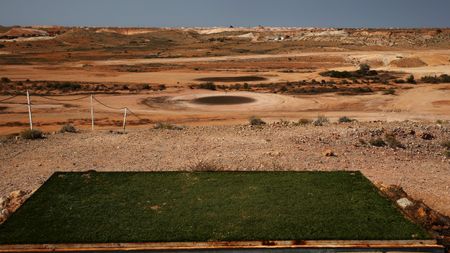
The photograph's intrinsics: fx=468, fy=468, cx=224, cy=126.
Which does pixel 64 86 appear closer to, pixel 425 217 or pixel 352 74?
pixel 352 74

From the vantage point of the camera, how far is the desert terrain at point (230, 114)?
535 inches

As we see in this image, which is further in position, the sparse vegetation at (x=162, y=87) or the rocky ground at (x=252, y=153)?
the sparse vegetation at (x=162, y=87)

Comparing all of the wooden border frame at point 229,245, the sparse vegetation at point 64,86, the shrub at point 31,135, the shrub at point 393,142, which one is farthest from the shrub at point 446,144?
the sparse vegetation at point 64,86

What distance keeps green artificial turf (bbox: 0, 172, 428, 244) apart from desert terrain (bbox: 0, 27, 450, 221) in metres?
2.41

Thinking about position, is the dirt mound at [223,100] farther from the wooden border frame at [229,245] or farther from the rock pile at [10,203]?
the wooden border frame at [229,245]

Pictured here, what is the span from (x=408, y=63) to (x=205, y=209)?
46.4 metres

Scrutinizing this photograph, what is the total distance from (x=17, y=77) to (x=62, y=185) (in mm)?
36451

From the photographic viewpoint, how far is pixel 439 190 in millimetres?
11719

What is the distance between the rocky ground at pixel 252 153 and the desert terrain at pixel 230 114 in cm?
4

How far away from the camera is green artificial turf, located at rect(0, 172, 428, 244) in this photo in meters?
7.67

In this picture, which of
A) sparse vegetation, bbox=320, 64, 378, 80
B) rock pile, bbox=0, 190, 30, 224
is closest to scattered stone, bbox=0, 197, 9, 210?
rock pile, bbox=0, 190, 30, 224

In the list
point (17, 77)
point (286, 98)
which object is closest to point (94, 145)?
point (286, 98)

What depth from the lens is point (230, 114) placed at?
25.8m

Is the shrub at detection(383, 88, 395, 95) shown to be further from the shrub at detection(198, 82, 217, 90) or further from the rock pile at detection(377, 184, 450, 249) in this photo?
the rock pile at detection(377, 184, 450, 249)
